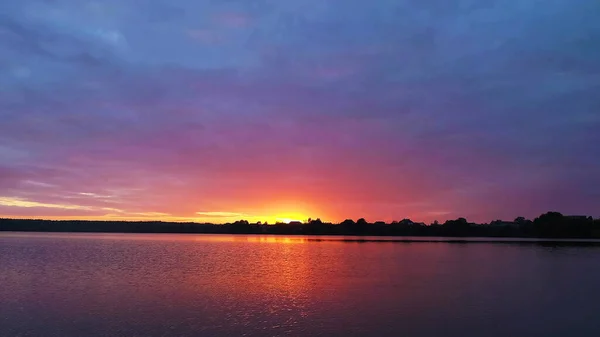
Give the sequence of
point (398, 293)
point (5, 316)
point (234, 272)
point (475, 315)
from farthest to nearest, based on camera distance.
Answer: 1. point (234, 272)
2. point (398, 293)
3. point (475, 315)
4. point (5, 316)

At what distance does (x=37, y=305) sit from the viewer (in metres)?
23.0

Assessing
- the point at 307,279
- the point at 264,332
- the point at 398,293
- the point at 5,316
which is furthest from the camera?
the point at 307,279

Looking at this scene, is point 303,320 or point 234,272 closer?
point 303,320

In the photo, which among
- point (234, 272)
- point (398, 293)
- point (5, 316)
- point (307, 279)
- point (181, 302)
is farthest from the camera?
point (234, 272)

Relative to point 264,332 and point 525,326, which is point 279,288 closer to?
point 264,332

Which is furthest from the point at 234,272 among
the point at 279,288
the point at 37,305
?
the point at 37,305

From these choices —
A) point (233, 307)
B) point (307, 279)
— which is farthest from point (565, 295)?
point (233, 307)

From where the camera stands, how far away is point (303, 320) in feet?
68.8

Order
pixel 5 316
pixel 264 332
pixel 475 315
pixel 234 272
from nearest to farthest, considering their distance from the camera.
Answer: pixel 264 332 → pixel 5 316 → pixel 475 315 → pixel 234 272

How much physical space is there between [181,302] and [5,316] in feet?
26.1

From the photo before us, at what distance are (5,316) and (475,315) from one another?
21.8 m

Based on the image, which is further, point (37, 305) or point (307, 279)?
point (307, 279)

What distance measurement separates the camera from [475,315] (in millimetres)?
22812

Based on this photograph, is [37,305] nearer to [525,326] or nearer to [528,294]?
[525,326]
